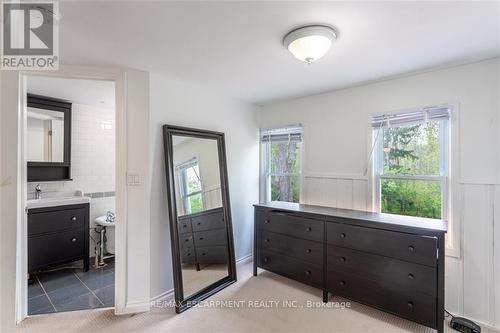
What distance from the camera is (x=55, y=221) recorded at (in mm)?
2922

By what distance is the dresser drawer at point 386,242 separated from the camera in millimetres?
1954

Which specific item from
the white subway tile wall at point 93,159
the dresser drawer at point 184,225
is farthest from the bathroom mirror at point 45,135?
the dresser drawer at point 184,225

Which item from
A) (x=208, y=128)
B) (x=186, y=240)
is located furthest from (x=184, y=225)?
(x=208, y=128)

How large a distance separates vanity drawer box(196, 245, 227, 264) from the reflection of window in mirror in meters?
0.44

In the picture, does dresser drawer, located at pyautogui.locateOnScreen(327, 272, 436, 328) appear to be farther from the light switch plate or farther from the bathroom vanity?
the bathroom vanity

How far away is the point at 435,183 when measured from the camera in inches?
93.0

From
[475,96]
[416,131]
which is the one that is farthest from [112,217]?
[475,96]

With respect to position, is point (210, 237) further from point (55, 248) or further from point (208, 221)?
point (55, 248)

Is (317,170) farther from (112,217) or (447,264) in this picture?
(112,217)

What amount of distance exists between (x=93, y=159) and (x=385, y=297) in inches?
156

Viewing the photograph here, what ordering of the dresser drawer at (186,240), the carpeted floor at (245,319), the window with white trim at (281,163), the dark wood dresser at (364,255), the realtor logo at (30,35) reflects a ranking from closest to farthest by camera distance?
1. the realtor logo at (30,35)
2. the dark wood dresser at (364,255)
3. the carpeted floor at (245,319)
4. the dresser drawer at (186,240)
5. the window with white trim at (281,163)

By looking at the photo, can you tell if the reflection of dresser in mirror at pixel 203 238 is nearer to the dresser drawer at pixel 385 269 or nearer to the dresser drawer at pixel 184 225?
the dresser drawer at pixel 184 225

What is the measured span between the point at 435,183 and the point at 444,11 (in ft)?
5.06

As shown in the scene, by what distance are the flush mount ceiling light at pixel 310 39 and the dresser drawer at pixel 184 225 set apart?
189cm
